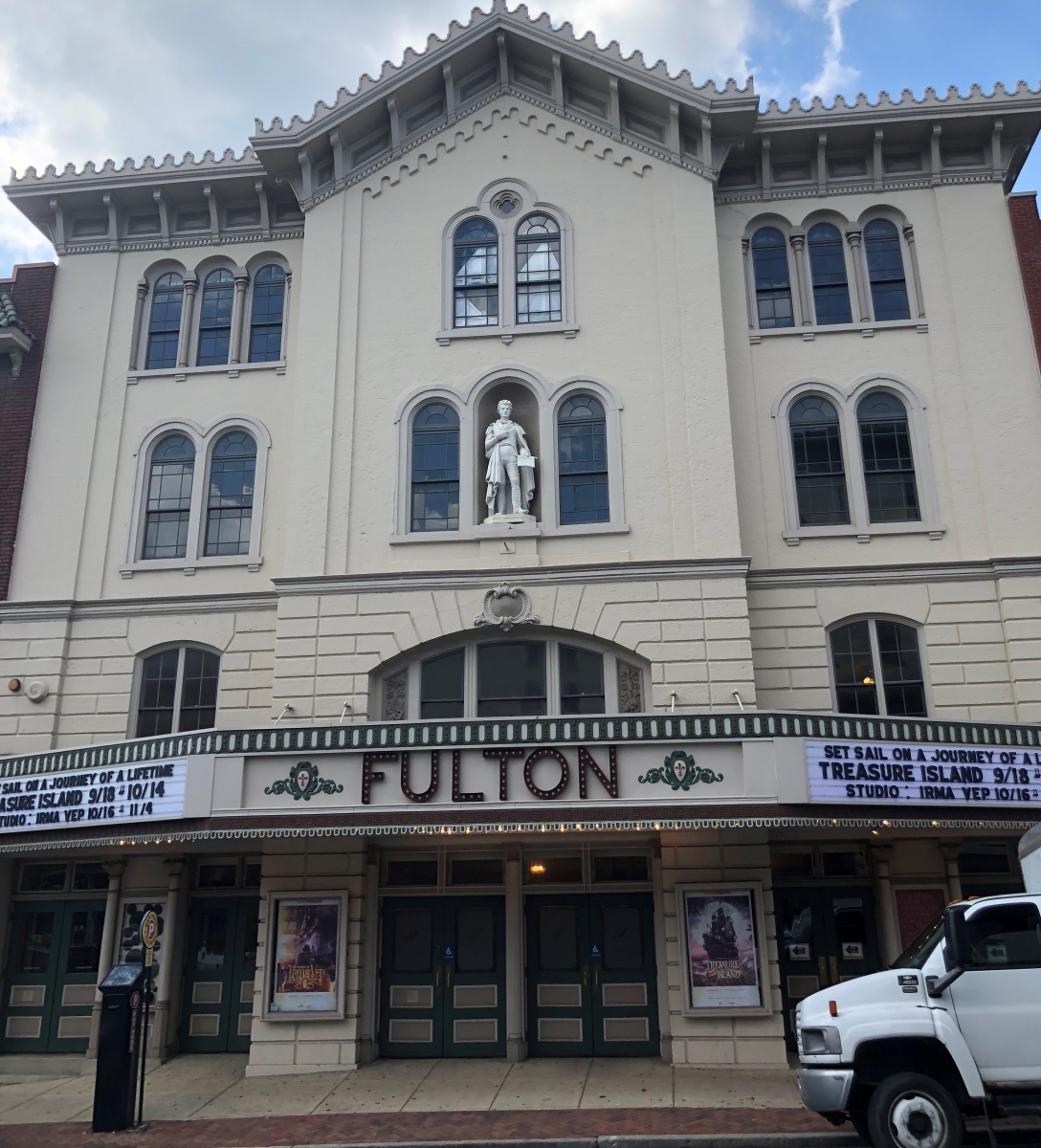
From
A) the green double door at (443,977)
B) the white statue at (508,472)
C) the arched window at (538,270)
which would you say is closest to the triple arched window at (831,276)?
the arched window at (538,270)

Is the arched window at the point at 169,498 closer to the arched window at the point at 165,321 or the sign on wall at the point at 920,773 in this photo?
the arched window at the point at 165,321

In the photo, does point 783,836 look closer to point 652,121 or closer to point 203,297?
point 652,121

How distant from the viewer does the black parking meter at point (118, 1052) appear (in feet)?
41.0

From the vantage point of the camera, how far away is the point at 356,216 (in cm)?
1944

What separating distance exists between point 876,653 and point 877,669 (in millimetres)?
257

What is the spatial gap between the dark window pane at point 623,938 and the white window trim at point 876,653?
4.67 m

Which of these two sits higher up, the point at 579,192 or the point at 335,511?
the point at 579,192

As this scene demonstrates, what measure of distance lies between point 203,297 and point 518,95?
7.36 meters

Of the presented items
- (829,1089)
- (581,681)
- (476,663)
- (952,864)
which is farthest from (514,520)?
(829,1089)

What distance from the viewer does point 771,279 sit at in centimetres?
1942

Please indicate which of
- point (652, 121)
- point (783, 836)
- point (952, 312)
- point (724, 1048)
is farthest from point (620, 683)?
point (652, 121)

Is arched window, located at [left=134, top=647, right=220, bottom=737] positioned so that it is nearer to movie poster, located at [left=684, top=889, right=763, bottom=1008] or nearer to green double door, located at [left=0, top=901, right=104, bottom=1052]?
green double door, located at [left=0, top=901, right=104, bottom=1052]

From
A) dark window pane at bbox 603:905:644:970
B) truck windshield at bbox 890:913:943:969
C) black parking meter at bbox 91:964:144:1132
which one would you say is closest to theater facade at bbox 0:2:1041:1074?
dark window pane at bbox 603:905:644:970

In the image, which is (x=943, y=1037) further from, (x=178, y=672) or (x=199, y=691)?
(x=178, y=672)
